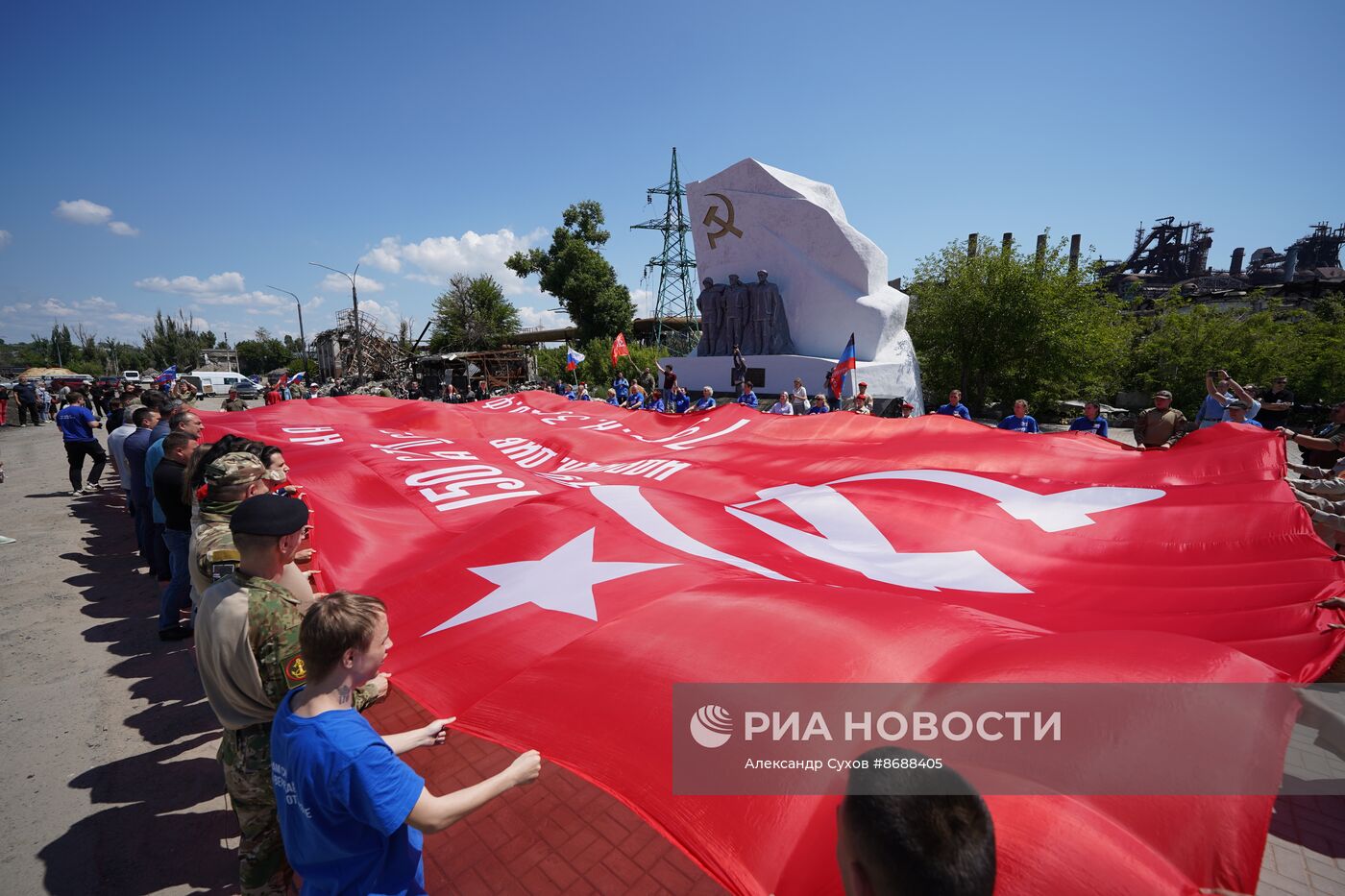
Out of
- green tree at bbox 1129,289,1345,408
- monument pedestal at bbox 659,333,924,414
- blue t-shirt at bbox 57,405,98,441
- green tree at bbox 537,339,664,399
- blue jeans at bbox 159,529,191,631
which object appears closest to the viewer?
blue jeans at bbox 159,529,191,631

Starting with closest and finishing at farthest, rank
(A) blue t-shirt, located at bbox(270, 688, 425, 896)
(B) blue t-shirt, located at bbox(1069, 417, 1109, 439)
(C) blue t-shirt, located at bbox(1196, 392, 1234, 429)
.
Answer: (A) blue t-shirt, located at bbox(270, 688, 425, 896) < (C) blue t-shirt, located at bbox(1196, 392, 1234, 429) < (B) blue t-shirt, located at bbox(1069, 417, 1109, 439)

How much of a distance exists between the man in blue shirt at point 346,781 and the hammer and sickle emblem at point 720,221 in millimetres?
23175

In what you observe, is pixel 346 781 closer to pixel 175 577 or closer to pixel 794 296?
pixel 175 577

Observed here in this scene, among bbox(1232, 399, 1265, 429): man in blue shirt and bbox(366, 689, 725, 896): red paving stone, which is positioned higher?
bbox(1232, 399, 1265, 429): man in blue shirt

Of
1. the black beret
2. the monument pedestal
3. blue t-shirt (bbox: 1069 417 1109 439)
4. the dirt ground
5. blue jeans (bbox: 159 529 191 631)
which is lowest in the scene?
the dirt ground

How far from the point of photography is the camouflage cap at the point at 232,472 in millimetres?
2982

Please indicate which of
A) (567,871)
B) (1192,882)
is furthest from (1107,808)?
(567,871)

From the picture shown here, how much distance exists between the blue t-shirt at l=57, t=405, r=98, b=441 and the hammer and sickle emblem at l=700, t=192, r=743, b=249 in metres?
19.9

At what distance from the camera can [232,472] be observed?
9.84 ft

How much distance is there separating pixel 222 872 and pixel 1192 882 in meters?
4.30

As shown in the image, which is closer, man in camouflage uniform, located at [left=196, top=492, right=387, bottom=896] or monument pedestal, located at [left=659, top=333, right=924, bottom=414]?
man in camouflage uniform, located at [left=196, top=492, right=387, bottom=896]

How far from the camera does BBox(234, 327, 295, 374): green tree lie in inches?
3423

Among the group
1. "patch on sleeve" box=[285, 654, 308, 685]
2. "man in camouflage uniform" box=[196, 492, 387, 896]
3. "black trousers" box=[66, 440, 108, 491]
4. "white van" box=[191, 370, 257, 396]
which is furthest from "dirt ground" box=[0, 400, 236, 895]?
"white van" box=[191, 370, 257, 396]

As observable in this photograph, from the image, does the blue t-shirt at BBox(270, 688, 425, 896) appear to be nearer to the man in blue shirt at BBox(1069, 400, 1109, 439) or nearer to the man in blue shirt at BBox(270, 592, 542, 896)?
the man in blue shirt at BBox(270, 592, 542, 896)
